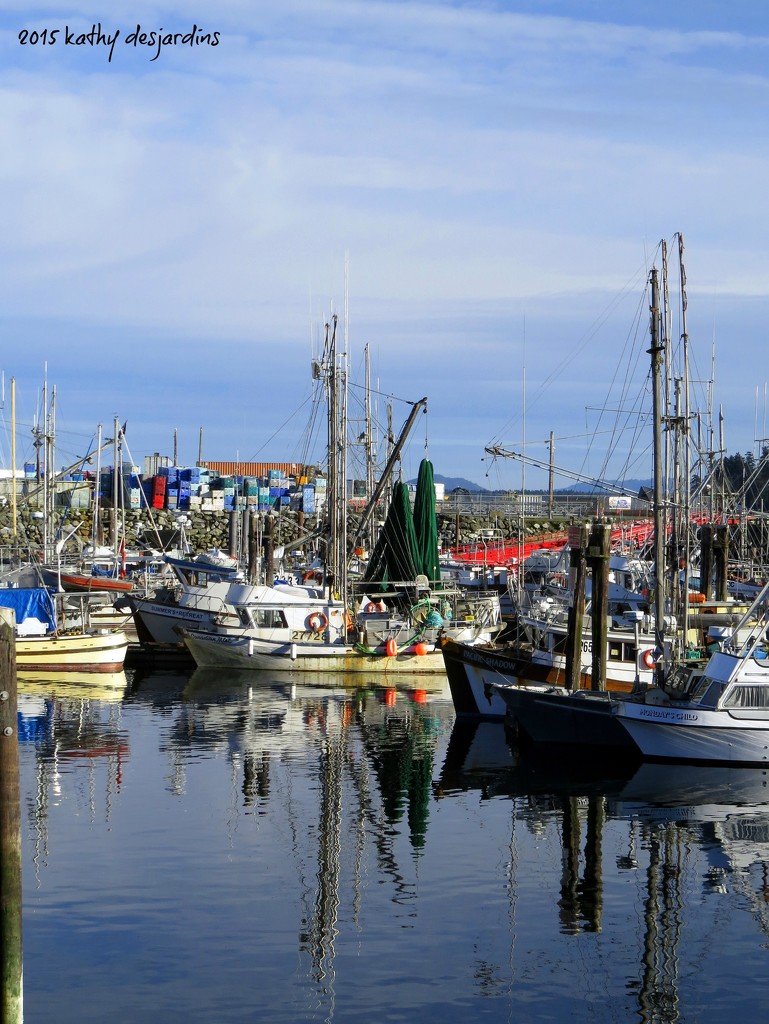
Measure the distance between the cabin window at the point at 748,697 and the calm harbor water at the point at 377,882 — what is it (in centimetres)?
180

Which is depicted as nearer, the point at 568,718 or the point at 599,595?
the point at 568,718

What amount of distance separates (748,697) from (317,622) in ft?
86.4

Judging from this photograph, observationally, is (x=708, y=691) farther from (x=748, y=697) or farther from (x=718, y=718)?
(x=748, y=697)

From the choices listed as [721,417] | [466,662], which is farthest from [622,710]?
[721,417]

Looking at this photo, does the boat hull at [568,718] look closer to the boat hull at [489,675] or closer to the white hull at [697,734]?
the white hull at [697,734]

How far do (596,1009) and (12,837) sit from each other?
8068 millimetres

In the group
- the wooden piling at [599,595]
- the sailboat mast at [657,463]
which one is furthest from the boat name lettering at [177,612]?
the sailboat mast at [657,463]

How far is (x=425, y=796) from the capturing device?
3120 centimetres

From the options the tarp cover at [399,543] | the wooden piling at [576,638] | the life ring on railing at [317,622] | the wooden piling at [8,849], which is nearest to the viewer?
the wooden piling at [8,849]

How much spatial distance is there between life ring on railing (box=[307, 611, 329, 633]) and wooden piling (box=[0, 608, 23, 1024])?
4083cm

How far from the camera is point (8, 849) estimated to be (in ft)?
48.1

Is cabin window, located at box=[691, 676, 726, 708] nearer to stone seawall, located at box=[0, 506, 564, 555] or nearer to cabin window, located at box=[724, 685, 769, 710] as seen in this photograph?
cabin window, located at box=[724, 685, 769, 710]

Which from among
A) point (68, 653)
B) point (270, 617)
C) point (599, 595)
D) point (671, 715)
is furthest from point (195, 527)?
point (671, 715)

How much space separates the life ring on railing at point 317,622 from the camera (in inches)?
2188
